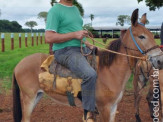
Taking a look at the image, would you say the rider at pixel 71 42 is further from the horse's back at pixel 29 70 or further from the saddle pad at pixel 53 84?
the horse's back at pixel 29 70

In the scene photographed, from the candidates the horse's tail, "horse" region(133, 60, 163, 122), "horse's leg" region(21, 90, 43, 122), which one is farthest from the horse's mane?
"horse" region(133, 60, 163, 122)

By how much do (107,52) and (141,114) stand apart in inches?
132

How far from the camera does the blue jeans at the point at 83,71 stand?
163 inches

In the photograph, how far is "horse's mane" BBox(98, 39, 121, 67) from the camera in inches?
173

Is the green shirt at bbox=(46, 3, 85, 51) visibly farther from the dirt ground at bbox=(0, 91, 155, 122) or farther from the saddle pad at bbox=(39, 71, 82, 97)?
the dirt ground at bbox=(0, 91, 155, 122)

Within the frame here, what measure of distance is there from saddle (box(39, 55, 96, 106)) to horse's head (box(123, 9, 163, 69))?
690 millimetres

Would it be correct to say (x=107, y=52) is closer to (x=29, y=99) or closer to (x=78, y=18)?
(x=78, y=18)

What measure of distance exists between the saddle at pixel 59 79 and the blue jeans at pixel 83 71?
0.58 feet

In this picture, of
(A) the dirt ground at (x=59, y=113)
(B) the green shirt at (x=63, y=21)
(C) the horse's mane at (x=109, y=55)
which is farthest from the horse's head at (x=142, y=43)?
(A) the dirt ground at (x=59, y=113)

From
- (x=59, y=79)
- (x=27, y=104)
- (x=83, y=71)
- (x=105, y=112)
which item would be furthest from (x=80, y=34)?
(x=27, y=104)

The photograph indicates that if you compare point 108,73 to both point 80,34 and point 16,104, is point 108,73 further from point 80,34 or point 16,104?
point 16,104

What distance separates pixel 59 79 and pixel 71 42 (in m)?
0.67

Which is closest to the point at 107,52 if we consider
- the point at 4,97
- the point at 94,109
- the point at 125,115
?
the point at 94,109

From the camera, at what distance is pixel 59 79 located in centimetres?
459
